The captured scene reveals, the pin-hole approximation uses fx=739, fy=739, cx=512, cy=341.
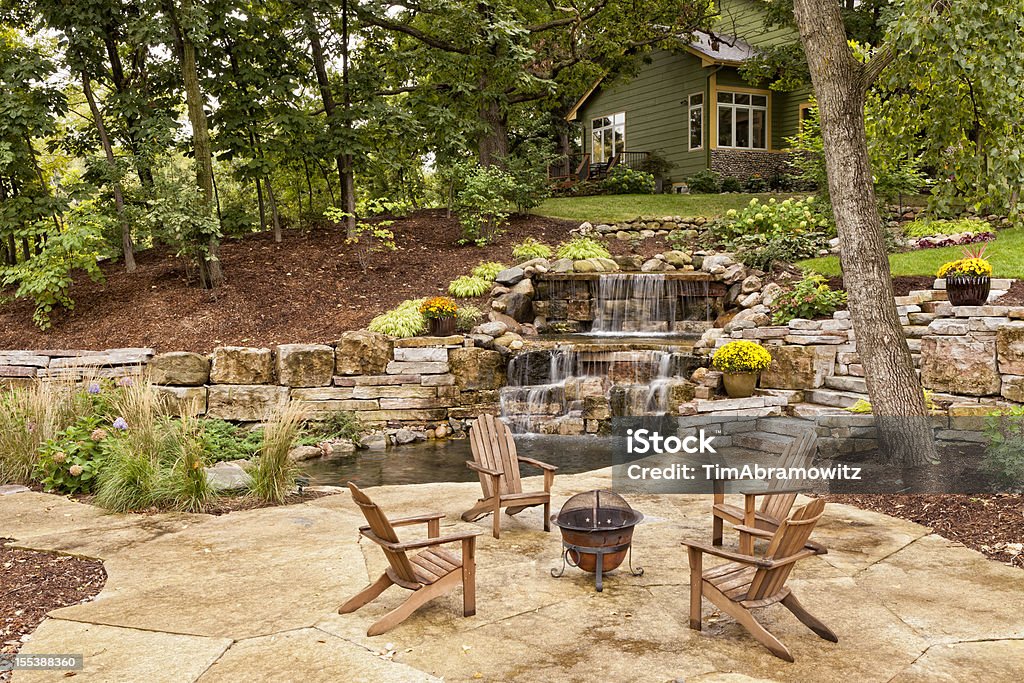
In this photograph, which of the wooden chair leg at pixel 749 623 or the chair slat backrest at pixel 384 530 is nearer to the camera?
the wooden chair leg at pixel 749 623

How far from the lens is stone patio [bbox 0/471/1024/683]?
132 inches

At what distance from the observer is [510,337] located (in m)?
10.7

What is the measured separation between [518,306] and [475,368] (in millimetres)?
2098

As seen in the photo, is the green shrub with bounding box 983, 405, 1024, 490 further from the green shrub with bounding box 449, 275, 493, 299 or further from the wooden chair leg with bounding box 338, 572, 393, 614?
the green shrub with bounding box 449, 275, 493, 299

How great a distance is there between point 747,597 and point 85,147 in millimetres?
12941

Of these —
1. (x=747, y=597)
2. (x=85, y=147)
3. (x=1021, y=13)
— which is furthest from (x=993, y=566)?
(x=85, y=147)

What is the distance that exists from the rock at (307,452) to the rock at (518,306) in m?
4.09

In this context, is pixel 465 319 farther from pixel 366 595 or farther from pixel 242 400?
pixel 366 595

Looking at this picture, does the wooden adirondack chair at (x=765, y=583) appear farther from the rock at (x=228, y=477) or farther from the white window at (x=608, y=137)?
the white window at (x=608, y=137)

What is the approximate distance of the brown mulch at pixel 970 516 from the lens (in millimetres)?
4832

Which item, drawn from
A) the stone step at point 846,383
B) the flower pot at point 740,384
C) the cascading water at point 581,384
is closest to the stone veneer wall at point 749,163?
the cascading water at point 581,384

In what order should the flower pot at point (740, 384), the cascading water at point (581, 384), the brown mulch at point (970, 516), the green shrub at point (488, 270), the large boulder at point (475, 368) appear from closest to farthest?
the brown mulch at point (970, 516) → the flower pot at point (740, 384) → the cascading water at point (581, 384) → the large boulder at point (475, 368) → the green shrub at point (488, 270)

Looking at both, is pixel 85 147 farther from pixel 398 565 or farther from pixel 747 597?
pixel 747 597

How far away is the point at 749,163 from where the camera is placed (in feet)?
72.1
